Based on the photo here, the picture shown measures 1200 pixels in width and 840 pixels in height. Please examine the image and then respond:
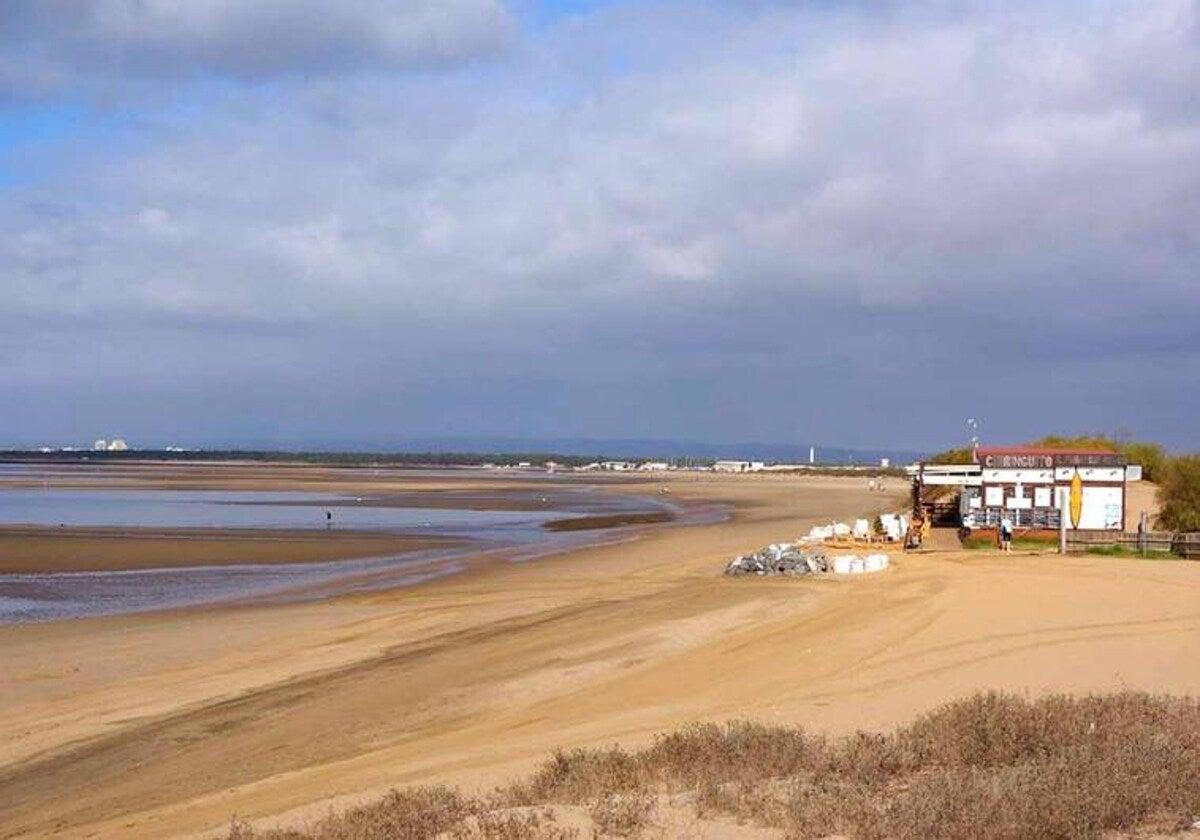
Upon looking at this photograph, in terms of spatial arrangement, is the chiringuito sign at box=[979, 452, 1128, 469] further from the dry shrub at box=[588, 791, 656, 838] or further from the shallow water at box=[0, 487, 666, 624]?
the dry shrub at box=[588, 791, 656, 838]

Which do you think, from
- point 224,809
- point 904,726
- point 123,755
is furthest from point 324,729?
point 904,726

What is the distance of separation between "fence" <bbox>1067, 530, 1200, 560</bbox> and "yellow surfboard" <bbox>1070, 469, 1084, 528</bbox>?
400 millimetres

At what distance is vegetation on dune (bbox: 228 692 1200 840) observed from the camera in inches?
295

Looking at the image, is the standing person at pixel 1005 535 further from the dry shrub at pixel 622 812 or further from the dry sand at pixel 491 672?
the dry shrub at pixel 622 812

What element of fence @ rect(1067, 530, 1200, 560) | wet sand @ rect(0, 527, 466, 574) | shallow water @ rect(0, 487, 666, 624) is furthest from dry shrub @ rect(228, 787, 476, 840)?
wet sand @ rect(0, 527, 466, 574)

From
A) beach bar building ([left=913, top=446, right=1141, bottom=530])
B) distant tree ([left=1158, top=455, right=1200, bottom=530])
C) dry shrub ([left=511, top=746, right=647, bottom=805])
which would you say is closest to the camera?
dry shrub ([left=511, top=746, right=647, bottom=805])

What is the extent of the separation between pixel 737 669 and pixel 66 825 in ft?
25.5

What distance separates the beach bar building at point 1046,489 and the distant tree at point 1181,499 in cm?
193

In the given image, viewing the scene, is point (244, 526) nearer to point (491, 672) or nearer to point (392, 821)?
point (491, 672)

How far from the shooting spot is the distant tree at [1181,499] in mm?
32741

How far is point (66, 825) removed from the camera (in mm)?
10477

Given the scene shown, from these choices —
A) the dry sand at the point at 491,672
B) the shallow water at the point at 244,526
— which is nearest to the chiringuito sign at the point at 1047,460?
the dry sand at the point at 491,672

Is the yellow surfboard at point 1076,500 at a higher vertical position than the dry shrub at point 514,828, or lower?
higher

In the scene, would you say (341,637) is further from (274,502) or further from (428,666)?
(274,502)
